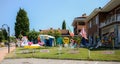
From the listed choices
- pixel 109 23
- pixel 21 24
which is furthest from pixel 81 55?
pixel 21 24

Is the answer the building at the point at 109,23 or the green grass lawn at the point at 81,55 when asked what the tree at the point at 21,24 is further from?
the green grass lawn at the point at 81,55

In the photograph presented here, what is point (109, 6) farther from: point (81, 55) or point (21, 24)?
point (21, 24)

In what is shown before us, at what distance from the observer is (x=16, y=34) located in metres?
111

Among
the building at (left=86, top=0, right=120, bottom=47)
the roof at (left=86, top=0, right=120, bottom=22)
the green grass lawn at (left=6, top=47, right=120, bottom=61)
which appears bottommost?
the green grass lawn at (left=6, top=47, right=120, bottom=61)

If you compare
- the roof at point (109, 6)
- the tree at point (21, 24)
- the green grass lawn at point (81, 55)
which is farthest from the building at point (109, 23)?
the tree at point (21, 24)

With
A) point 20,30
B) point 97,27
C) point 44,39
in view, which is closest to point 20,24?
point 20,30

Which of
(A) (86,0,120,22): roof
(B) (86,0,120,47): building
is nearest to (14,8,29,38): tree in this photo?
A: (B) (86,0,120,47): building

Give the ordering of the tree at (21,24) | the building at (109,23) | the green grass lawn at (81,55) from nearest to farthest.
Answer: the green grass lawn at (81,55), the building at (109,23), the tree at (21,24)

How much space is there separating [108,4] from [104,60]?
75.4 ft

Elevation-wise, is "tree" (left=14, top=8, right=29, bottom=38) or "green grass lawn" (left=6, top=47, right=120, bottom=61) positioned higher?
"tree" (left=14, top=8, right=29, bottom=38)

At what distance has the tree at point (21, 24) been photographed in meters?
111

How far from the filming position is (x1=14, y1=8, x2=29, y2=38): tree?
111 meters

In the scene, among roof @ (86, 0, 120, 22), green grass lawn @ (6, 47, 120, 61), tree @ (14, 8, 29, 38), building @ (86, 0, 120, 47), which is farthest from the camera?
tree @ (14, 8, 29, 38)

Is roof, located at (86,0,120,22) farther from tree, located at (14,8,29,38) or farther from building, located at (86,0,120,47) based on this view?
tree, located at (14,8,29,38)
